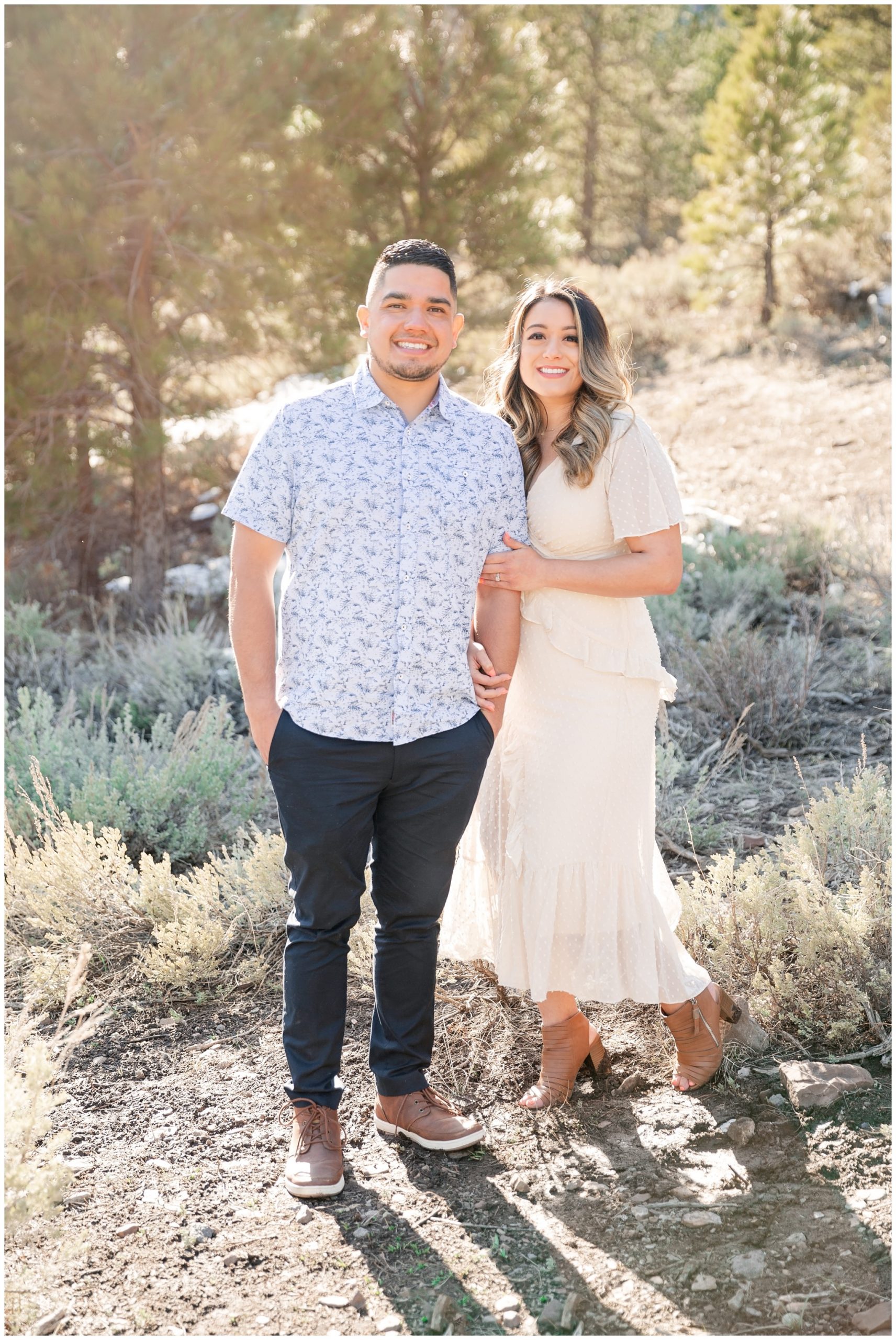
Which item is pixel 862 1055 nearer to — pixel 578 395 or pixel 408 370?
pixel 578 395

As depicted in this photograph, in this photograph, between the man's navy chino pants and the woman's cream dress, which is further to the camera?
the woman's cream dress

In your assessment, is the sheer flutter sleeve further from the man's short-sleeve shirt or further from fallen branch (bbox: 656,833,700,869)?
fallen branch (bbox: 656,833,700,869)

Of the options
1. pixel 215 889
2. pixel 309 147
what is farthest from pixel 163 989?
pixel 309 147

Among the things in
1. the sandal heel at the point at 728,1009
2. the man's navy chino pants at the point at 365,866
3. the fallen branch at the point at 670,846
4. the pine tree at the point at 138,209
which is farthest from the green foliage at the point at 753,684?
the pine tree at the point at 138,209

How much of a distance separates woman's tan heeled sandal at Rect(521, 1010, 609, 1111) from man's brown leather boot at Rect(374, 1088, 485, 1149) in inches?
8.2

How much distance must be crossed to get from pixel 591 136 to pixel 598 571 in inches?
863

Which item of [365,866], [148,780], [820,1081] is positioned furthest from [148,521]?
[820,1081]

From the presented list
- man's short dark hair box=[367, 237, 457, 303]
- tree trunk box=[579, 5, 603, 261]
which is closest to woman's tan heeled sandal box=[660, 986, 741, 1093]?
man's short dark hair box=[367, 237, 457, 303]

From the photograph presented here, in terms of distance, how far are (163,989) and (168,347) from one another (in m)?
5.53

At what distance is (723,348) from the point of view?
16.0 m

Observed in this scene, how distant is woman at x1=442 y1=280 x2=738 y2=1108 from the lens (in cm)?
275

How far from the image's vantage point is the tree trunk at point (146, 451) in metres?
8.09

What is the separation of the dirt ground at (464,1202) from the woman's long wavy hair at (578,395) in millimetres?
1636

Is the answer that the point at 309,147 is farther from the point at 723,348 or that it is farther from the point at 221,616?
the point at 723,348
